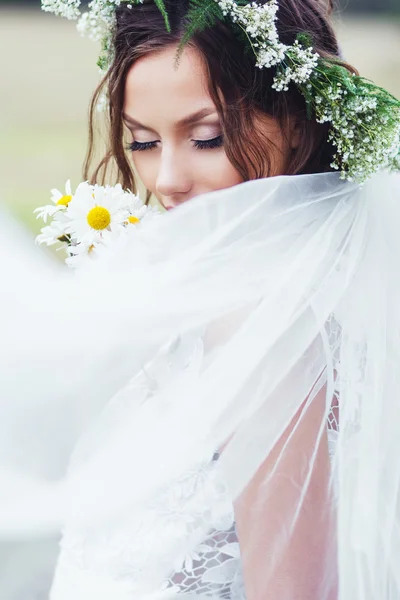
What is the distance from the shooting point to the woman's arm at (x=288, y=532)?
96cm

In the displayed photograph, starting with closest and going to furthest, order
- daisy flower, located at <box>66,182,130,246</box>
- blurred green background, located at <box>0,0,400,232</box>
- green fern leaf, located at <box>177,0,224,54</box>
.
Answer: green fern leaf, located at <box>177,0,224,54</box>
daisy flower, located at <box>66,182,130,246</box>
blurred green background, located at <box>0,0,400,232</box>

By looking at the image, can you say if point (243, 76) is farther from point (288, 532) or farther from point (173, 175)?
point (288, 532)

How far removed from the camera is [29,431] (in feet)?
3.18

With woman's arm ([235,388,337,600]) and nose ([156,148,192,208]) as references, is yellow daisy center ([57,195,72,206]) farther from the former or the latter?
woman's arm ([235,388,337,600])

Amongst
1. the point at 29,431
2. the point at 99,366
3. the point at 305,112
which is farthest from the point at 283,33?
the point at 29,431

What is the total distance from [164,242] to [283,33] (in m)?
0.45

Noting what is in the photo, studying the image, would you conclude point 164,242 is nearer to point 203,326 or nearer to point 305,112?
point 203,326

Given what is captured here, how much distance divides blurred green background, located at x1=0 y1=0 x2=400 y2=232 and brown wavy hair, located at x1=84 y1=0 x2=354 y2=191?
8988 mm

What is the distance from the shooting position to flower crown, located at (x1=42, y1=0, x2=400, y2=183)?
3.96 feet

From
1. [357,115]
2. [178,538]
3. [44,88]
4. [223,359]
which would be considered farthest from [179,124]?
[44,88]

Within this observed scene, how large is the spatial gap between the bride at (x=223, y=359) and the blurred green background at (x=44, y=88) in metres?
9.12

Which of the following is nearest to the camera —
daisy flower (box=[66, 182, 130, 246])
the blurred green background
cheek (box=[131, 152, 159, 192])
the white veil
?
the white veil

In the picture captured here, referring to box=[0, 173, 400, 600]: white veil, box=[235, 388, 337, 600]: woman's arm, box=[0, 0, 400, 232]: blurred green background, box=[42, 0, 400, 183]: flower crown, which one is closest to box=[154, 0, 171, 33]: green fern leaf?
box=[42, 0, 400, 183]: flower crown

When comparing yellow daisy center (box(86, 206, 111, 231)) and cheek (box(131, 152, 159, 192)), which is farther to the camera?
yellow daisy center (box(86, 206, 111, 231))
